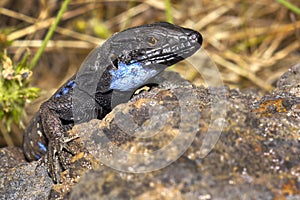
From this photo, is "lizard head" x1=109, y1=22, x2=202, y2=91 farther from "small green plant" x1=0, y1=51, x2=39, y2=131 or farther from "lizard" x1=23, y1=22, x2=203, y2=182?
"small green plant" x1=0, y1=51, x2=39, y2=131

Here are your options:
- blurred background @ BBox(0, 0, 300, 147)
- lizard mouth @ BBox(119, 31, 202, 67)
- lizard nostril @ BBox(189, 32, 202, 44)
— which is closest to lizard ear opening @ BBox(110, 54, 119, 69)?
lizard mouth @ BBox(119, 31, 202, 67)

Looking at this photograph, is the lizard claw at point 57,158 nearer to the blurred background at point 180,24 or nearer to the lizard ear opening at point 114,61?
the lizard ear opening at point 114,61

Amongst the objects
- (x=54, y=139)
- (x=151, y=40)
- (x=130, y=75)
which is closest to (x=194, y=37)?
(x=151, y=40)

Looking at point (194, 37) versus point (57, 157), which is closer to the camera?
point (57, 157)

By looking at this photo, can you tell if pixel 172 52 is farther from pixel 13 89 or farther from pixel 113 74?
pixel 13 89

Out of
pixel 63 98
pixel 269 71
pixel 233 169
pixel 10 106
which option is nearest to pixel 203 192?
pixel 233 169

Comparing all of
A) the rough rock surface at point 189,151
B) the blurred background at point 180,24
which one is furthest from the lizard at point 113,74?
the blurred background at point 180,24
